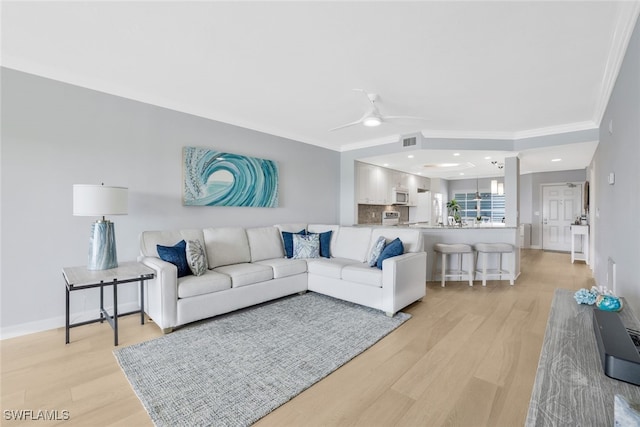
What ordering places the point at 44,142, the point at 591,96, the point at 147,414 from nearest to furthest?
the point at 147,414 → the point at 44,142 → the point at 591,96

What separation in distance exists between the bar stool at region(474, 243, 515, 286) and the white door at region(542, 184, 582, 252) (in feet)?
15.7

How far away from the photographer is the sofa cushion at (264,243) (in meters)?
4.12

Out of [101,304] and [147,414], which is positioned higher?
[101,304]

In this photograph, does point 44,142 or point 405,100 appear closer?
point 44,142

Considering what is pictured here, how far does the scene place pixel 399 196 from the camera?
753 centimetres

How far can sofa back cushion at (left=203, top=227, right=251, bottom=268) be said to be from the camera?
12.1 ft

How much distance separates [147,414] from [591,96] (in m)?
5.13

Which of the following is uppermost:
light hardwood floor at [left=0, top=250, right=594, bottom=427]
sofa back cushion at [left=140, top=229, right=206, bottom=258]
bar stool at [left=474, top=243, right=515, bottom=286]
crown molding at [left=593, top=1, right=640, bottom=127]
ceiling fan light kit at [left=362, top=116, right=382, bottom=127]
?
crown molding at [left=593, top=1, right=640, bottom=127]

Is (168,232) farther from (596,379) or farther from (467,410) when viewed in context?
(596,379)

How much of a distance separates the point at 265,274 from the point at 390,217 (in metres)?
4.64

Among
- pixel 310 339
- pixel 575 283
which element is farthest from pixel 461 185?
pixel 310 339

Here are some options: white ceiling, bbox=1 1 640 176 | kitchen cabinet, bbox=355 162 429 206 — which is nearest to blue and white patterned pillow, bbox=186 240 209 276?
white ceiling, bbox=1 1 640 176

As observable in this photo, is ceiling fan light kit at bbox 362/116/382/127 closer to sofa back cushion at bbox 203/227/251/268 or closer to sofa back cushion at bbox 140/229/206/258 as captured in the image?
sofa back cushion at bbox 203/227/251/268

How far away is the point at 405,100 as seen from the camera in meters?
3.60
